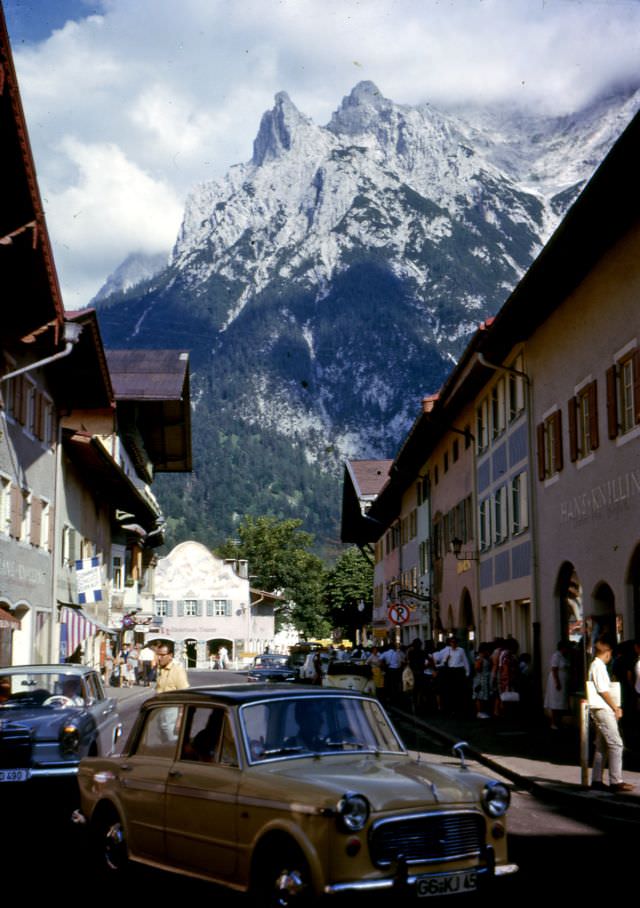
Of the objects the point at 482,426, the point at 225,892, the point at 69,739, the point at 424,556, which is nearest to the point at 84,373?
the point at 482,426

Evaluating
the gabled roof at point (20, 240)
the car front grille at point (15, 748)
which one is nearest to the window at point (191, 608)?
the gabled roof at point (20, 240)

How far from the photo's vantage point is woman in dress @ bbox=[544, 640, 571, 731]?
2230cm

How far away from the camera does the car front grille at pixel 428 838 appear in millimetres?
7211

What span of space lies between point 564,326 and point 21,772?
15.4 m

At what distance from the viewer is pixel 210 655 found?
348 feet

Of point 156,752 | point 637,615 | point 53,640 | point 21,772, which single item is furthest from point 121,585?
point 156,752

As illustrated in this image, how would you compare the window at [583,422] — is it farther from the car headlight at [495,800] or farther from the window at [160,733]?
the car headlight at [495,800]

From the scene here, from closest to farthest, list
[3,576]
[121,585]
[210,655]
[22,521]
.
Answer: [3,576]
[22,521]
[121,585]
[210,655]

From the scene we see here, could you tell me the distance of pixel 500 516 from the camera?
110ft

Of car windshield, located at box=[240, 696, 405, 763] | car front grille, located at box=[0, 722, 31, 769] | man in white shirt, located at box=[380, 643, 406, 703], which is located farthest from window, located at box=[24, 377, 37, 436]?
car windshield, located at box=[240, 696, 405, 763]

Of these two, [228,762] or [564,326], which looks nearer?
[228,762]

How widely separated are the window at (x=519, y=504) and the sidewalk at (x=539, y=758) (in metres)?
4.89

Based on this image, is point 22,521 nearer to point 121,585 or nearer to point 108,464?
point 108,464

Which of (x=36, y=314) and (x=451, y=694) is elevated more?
(x=36, y=314)
